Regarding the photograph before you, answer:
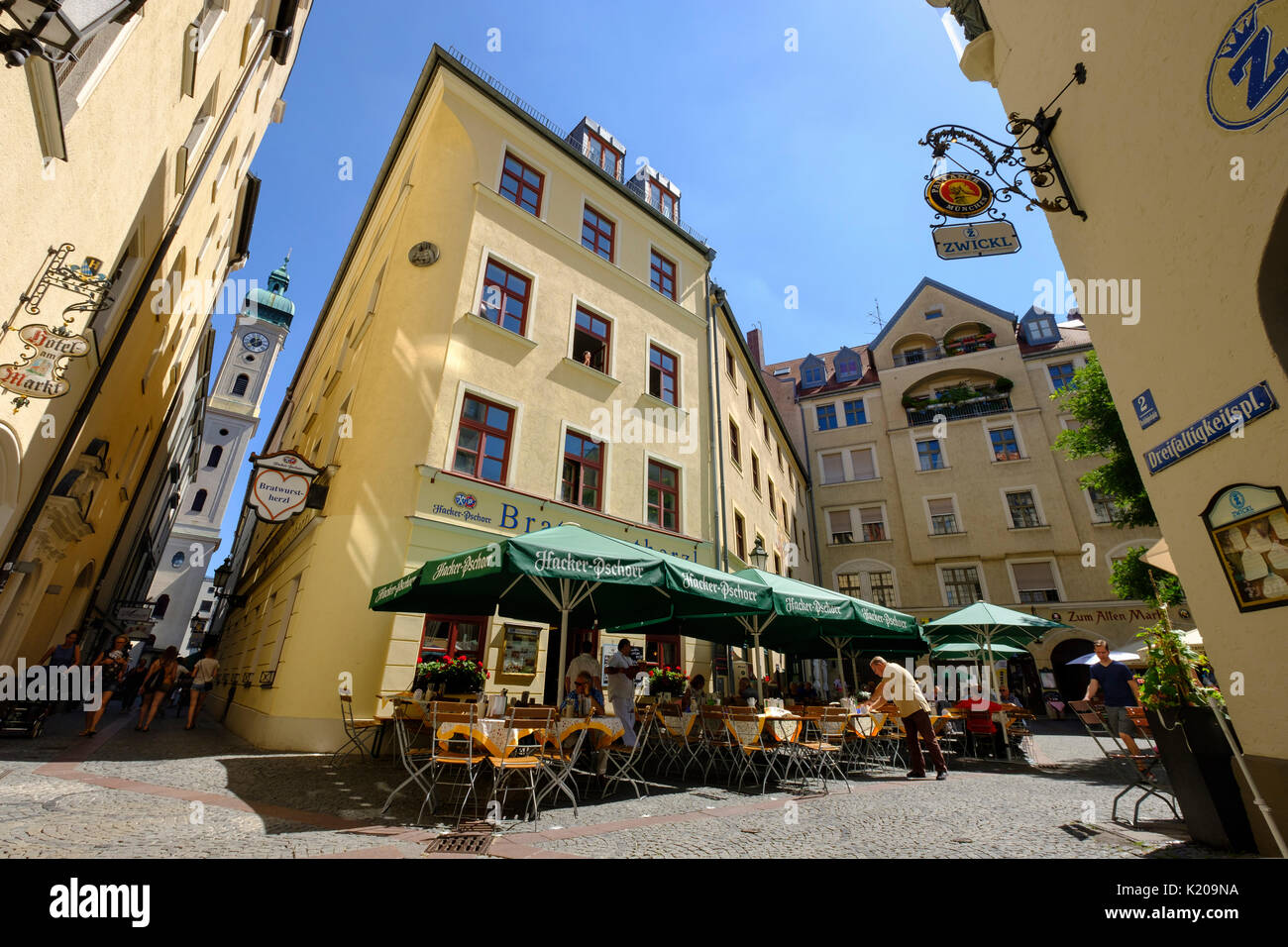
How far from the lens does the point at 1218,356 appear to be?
15.1ft

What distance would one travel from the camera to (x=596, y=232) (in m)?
16.5

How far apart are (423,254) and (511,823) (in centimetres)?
1129

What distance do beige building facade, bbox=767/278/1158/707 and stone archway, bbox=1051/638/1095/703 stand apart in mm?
72

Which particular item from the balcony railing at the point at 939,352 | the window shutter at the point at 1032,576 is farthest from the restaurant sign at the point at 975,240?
the balcony railing at the point at 939,352

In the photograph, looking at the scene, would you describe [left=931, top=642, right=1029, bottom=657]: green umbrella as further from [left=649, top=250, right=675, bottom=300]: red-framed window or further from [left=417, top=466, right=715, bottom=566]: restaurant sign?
[left=649, top=250, right=675, bottom=300]: red-framed window

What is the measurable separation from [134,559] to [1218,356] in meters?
38.5

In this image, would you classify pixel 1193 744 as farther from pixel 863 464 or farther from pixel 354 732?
pixel 863 464

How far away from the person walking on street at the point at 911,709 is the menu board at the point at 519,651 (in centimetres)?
613

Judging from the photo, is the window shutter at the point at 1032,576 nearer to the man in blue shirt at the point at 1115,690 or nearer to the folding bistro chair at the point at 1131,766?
the folding bistro chair at the point at 1131,766

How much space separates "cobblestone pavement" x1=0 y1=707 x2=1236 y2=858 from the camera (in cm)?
414

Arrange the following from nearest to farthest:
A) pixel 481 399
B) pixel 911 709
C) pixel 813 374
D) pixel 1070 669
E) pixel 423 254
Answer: pixel 911 709 → pixel 481 399 → pixel 423 254 → pixel 1070 669 → pixel 813 374

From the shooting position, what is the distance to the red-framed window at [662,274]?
17.9 metres

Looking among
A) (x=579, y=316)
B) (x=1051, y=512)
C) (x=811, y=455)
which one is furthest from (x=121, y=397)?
(x=1051, y=512)

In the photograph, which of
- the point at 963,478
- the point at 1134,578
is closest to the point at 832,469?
the point at 963,478
